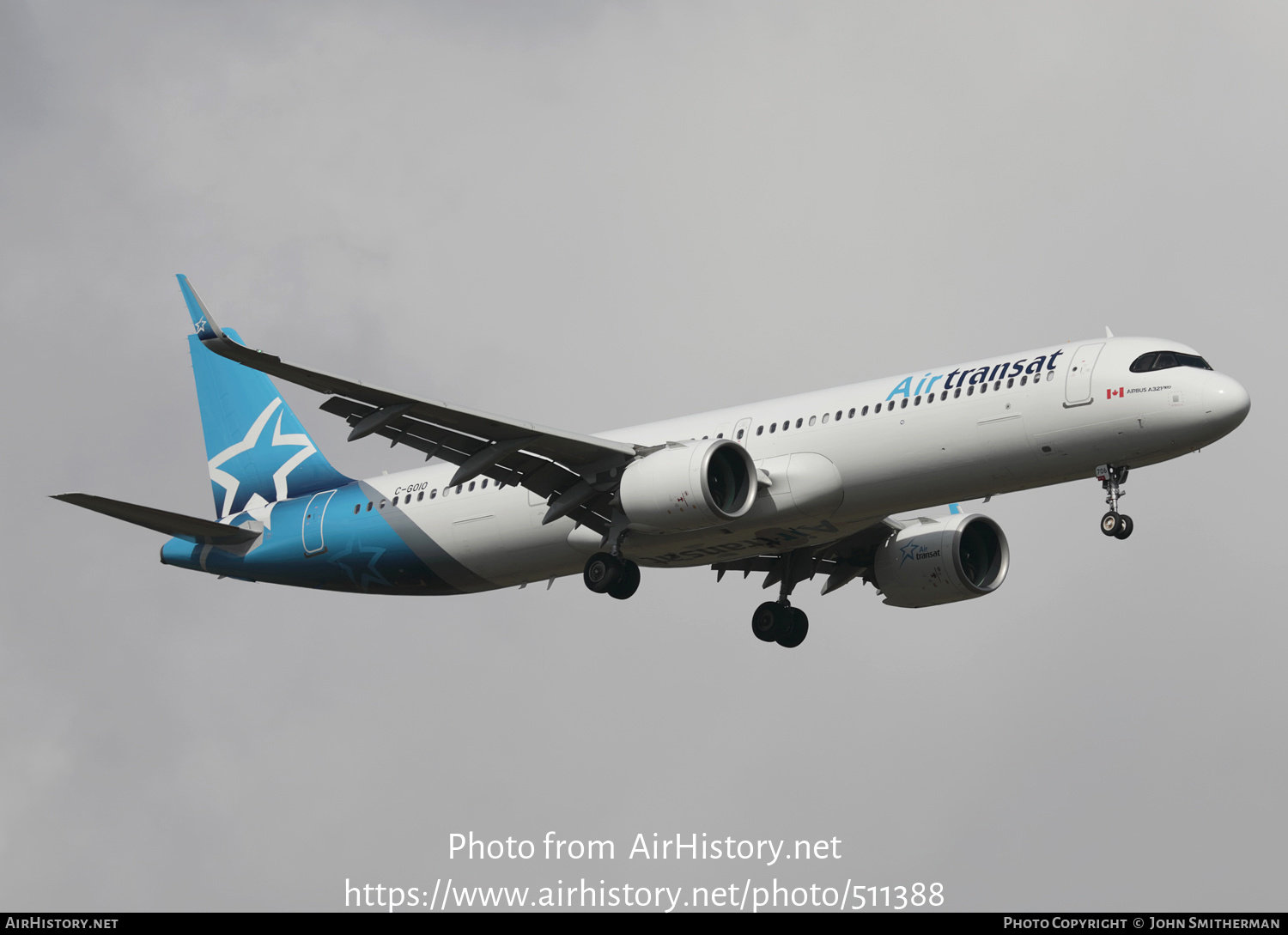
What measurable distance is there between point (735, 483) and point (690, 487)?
4.24ft

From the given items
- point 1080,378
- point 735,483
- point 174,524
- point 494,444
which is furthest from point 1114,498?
point 174,524

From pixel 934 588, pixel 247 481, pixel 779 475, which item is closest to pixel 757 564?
pixel 934 588

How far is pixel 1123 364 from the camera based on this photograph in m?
34.9

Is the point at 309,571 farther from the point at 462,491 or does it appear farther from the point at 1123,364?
the point at 1123,364

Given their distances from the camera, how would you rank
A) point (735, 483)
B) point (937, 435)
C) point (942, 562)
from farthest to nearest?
point (942, 562)
point (735, 483)
point (937, 435)

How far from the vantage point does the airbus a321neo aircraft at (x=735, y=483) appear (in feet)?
115

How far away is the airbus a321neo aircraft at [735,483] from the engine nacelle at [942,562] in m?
0.05

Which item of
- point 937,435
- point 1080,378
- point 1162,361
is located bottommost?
point 937,435

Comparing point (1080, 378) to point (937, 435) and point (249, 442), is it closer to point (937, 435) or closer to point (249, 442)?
point (937, 435)

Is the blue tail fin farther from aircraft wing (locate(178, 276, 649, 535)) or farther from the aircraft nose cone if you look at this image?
the aircraft nose cone

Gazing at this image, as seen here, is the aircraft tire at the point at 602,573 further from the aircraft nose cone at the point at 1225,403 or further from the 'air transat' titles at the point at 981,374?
the aircraft nose cone at the point at 1225,403

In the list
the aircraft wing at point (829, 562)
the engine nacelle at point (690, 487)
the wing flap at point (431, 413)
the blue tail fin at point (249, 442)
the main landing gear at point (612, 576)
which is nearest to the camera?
the wing flap at point (431, 413)

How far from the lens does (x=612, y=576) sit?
38.5 metres

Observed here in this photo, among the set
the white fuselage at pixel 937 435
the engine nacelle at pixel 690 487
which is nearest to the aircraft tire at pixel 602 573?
the white fuselage at pixel 937 435
